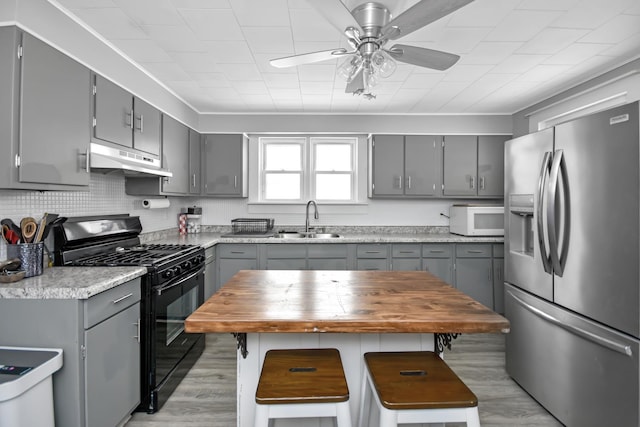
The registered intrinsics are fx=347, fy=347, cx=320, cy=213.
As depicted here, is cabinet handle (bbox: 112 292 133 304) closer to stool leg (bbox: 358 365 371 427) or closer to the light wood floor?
the light wood floor

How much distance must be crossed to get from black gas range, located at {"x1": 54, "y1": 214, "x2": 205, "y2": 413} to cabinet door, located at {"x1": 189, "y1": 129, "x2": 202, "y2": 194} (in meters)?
1.10

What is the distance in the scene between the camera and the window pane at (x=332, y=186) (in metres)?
4.64

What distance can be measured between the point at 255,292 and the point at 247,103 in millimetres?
2956

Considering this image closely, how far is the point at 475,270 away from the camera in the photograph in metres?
3.98

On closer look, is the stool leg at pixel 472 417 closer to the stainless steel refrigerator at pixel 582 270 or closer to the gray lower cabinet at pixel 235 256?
the stainless steel refrigerator at pixel 582 270

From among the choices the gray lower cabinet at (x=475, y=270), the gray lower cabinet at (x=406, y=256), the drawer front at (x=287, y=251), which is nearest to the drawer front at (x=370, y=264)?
the gray lower cabinet at (x=406, y=256)

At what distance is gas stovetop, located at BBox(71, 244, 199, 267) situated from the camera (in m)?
2.21

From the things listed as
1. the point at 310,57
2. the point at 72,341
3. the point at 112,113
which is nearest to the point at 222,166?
the point at 112,113

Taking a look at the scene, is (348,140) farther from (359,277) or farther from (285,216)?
(359,277)

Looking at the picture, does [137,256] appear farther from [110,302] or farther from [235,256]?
[235,256]

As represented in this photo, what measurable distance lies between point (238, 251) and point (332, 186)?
153cm

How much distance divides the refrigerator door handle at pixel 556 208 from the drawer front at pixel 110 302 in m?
2.49

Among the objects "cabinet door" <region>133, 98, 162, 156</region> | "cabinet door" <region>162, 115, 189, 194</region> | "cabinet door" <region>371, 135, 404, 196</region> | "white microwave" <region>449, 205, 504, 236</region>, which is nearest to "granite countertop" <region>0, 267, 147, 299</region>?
"cabinet door" <region>133, 98, 162, 156</region>

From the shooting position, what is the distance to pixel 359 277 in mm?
2062
